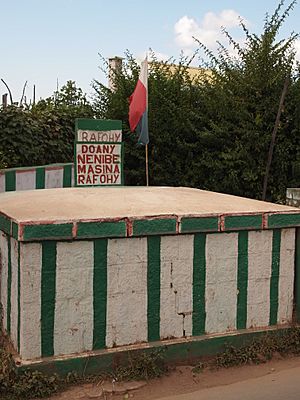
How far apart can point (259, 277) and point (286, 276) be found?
0.80ft

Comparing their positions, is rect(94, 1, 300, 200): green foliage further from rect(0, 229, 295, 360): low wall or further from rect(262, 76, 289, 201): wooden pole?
rect(0, 229, 295, 360): low wall

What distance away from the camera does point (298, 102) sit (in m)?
8.66

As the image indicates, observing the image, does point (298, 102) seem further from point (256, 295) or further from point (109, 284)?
point (109, 284)

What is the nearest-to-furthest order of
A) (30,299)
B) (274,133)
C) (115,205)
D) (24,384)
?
(24,384) < (30,299) < (115,205) < (274,133)

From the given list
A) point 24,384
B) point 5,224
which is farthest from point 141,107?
point 24,384

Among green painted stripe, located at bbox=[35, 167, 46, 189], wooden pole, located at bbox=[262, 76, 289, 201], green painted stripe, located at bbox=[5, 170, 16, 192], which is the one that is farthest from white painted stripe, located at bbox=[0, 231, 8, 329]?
wooden pole, located at bbox=[262, 76, 289, 201]

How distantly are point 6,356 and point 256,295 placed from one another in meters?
1.81

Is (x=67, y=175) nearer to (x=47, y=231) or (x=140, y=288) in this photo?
(x=140, y=288)

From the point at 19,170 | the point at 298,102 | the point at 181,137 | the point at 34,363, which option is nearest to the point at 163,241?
the point at 34,363

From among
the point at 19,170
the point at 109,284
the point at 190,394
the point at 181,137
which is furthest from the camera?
the point at 181,137

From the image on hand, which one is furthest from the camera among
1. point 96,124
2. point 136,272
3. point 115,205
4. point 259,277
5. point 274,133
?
point 274,133

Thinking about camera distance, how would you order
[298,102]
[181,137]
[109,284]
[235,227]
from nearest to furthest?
1. [109,284]
2. [235,227]
3. [298,102]
4. [181,137]

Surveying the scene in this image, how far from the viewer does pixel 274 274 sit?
439cm

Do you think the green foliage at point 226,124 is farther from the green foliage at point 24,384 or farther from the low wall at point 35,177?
the green foliage at point 24,384
